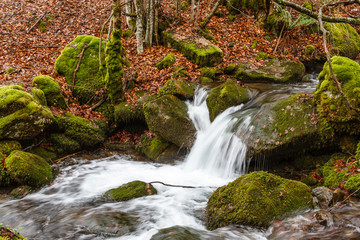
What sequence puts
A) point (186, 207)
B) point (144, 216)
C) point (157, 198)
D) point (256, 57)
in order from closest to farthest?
point (144, 216) < point (186, 207) < point (157, 198) < point (256, 57)

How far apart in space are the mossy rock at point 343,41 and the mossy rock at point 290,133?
816cm

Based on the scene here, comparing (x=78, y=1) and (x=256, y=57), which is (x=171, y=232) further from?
(x=78, y=1)

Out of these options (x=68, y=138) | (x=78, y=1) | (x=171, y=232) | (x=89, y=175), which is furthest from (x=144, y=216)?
(x=78, y=1)

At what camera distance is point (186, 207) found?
546cm

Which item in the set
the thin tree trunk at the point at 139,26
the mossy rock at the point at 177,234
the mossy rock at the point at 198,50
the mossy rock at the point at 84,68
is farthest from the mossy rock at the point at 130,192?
the thin tree trunk at the point at 139,26

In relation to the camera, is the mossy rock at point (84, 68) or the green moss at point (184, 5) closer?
the mossy rock at point (84, 68)

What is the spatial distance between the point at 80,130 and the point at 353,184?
7.36 meters

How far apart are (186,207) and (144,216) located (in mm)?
904

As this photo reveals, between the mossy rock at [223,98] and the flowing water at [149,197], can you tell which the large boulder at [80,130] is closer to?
the flowing water at [149,197]

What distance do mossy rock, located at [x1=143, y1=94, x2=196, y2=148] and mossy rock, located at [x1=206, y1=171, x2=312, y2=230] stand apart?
343 cm

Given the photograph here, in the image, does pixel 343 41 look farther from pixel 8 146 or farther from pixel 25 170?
pixel 8 146

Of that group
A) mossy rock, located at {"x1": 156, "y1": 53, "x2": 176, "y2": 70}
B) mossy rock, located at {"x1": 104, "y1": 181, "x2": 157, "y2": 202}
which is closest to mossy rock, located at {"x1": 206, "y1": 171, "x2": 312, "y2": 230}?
mossy rock, located at {"x1": 104, "y1": 181, "x2": 157, "y2": 202}

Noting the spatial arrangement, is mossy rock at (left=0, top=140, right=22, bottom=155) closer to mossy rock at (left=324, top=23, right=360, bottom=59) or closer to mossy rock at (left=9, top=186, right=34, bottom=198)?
mossy rock at (left=9, top=186, right=34, bottom=198)

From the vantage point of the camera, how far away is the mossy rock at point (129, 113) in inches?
358
